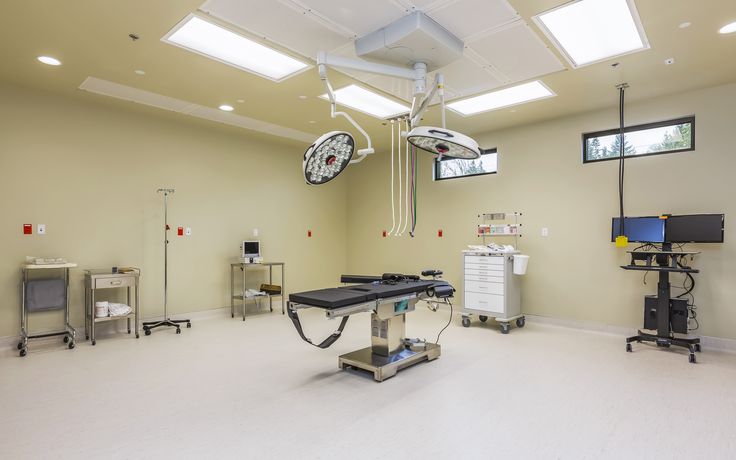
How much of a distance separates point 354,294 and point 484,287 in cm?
268

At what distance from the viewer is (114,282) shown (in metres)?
4.55

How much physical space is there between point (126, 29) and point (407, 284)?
3.12 m

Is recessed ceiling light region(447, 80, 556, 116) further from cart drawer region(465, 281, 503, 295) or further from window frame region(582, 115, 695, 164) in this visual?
cart drawer region(465, 281, 503, 295)

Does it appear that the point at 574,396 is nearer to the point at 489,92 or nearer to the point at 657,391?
the point at 657,391

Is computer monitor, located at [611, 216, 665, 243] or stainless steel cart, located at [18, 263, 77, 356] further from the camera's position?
computer monitor, located at [611, 216, 665, 243]

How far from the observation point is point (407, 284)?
3.78 m

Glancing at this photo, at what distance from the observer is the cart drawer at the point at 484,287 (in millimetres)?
5141

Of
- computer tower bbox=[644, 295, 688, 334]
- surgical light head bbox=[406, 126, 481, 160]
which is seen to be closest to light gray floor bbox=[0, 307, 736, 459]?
computer tower bbox=[644, 295, 688, 334]

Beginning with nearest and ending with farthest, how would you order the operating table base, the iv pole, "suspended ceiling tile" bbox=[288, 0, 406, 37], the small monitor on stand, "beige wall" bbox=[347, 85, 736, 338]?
"suspended ceiling tile" bbox=[288, 0, 406, 37], the operating table base, "beige wall" bbox=[347, 85, 736, 338], the iv pole, the small monitor on stand

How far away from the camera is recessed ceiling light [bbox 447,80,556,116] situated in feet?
14.3

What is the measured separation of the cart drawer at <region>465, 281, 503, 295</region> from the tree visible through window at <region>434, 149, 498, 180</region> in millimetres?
1753

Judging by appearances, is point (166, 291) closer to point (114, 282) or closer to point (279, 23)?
point (114, 282)

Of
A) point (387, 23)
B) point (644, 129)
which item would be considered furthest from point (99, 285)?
point (644, 129)

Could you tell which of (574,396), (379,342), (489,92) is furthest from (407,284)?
(489,92)
